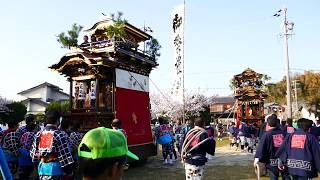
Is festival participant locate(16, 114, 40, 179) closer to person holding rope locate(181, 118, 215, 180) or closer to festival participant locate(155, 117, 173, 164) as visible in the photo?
person holding rope locate(181, 118, 215, 180)

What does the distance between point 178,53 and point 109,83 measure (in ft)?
22.9

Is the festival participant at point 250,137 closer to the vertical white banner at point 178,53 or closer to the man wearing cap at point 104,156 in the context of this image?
the vertical white banner at point 178,53

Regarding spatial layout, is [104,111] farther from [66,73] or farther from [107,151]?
[107,151]

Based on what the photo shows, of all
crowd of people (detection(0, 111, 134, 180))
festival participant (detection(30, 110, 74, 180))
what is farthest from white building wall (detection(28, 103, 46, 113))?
festival participant (detection(30, 110, 74, 180))

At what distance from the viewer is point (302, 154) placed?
6793 mm

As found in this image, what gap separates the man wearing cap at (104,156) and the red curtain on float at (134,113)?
34.8 ft

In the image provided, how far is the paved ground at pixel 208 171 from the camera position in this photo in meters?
11.6

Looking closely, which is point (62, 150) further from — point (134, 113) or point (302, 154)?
point (134, 113)

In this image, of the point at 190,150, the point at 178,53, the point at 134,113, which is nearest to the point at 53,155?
the point at 190,150

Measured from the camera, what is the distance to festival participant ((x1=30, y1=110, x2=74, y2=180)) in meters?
5.66

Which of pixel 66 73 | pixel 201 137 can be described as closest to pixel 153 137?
pixel 66 73

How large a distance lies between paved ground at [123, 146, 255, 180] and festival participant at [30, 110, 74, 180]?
6.27m

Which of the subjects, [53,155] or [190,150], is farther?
[190,150]

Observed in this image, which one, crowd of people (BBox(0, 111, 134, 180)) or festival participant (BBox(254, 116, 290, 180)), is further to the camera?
festival participant (BBox(254, 116, 290, 180))
